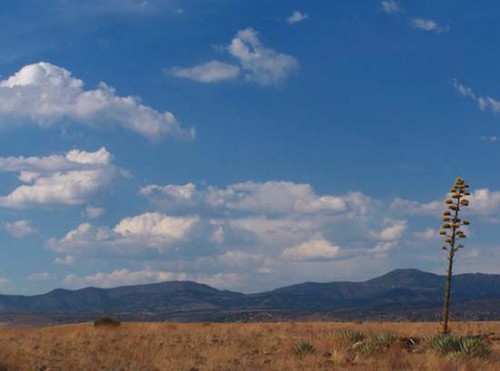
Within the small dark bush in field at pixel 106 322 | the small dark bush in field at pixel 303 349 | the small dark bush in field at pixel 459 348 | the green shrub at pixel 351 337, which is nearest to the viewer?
the small dark bush in field at pixel 459 348

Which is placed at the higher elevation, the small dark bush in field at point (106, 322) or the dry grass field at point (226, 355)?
the small dark bush in field at point (106, 322)

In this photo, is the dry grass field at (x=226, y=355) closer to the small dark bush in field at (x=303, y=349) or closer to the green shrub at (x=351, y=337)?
the small dark bush in field at (x=303, y=349)

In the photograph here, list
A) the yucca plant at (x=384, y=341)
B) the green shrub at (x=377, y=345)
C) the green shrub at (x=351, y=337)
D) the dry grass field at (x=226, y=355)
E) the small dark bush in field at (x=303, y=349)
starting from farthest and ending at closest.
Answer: the green shrub at (x=351, y=337)
the yucca plant at (x=384, y=341)
the small dark bush in field at (x=303, y=349)
the green shrub at (x=377, y=345)
the dry grass field at (x=226, y=355)

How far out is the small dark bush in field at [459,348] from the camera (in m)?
21.1

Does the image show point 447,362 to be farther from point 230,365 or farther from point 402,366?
point 230,365

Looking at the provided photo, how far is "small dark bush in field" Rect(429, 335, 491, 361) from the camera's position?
21.1 meters

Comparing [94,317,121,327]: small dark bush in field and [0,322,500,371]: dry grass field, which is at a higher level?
[94,317,121,327]: small dark bush in field

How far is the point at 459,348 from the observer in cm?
2281

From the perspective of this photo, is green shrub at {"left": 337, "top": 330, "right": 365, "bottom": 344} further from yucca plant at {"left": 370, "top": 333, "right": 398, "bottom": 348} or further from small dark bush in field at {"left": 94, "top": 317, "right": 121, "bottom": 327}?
small dark bush in field at {"left": 94, "top": 317, "right": 121, "bottom": 327}

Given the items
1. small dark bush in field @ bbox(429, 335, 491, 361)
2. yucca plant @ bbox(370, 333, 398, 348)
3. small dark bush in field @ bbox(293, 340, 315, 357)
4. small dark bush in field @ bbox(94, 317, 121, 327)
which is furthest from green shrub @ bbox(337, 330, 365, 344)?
small dark bush in field @ bbox(94, 317, 121, 327)

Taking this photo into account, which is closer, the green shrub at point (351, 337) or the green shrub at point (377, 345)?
the green shrub at point (377, 345)

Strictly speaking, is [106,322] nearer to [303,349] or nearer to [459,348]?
[303,349]

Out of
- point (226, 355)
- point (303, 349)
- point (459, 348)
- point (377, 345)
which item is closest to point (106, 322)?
point (226, 355)

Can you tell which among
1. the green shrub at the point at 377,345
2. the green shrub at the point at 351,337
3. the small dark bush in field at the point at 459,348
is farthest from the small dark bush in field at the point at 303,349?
the small dark bush in field at the point at 459,348
